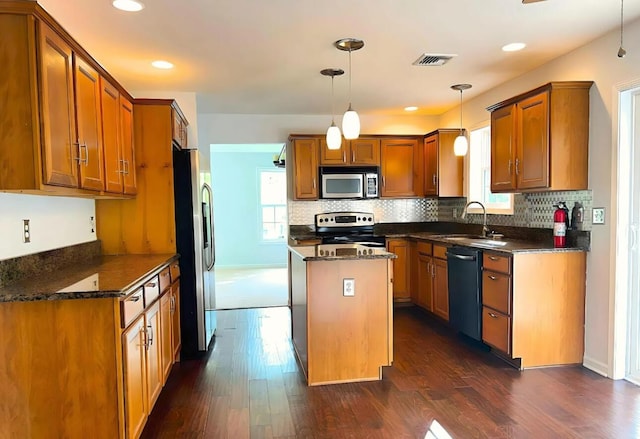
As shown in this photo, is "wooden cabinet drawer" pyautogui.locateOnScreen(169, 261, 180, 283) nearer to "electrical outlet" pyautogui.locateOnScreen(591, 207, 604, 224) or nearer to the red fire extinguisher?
the red fire extinguisher

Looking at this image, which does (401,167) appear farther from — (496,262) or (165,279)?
(165,279)

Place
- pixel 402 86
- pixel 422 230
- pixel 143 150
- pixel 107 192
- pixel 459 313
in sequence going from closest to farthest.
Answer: pixel 107 192 < pixel 143 150 < pixel 459 313 < pixel 402 86 < pixel 422 230

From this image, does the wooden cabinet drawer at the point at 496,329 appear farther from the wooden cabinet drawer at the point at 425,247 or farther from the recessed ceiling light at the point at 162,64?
the recessed ceiling light at the point at 162,64

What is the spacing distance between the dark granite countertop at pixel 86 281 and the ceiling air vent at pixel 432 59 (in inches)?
99.7

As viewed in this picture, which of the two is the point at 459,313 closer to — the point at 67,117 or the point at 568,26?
the point at 568,26

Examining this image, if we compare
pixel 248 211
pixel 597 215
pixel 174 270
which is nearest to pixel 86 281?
pixel 174 270

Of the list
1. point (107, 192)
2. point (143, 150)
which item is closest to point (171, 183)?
point (143, 150)

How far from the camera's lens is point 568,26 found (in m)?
2.77

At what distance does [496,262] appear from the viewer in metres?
3.28

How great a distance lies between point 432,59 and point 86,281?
294cm

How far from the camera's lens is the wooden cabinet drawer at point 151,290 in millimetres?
2398

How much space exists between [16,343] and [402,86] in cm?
371

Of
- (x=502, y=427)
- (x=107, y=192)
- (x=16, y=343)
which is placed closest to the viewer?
(x=16, y=343)

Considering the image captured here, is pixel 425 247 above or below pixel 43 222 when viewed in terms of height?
below
